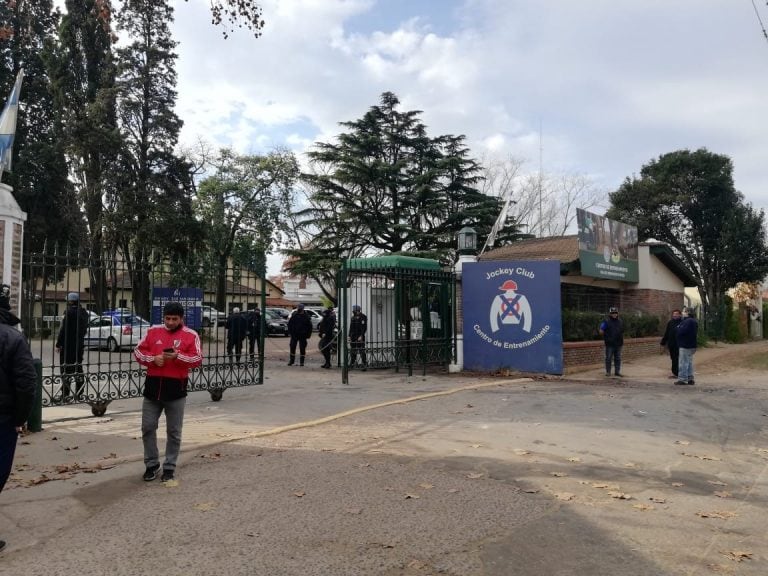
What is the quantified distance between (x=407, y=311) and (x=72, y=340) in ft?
25.1

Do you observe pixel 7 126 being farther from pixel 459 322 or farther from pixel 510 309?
pixel 510 309

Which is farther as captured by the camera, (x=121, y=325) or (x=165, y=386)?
(x=121, y=325)

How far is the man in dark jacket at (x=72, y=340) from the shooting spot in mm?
9109

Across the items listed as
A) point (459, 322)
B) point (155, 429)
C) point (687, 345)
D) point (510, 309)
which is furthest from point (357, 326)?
point (155, 429)

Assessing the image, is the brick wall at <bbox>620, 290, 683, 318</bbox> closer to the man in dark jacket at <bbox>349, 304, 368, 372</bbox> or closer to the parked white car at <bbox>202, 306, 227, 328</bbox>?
the man in dark jacket at <bbox>349, 304, 368, 372</bbox>

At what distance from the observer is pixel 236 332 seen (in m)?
11.8

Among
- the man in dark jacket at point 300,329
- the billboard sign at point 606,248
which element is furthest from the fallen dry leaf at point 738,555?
the billboard sign at point 606,248

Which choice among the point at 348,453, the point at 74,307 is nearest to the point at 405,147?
the point at 74,307

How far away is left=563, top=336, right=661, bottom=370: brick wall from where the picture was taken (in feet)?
51.9

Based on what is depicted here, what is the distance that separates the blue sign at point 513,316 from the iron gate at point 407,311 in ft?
1.84

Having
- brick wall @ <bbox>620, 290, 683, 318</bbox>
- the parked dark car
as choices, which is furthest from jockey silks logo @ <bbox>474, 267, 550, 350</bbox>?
the parked dark car

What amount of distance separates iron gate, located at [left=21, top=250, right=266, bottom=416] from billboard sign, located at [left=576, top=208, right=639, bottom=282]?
11202 mm

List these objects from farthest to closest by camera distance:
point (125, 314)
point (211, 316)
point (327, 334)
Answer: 1. point (327, 334)
2. point (211, 316)
3. point (125, 314)

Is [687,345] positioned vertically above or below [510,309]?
below
